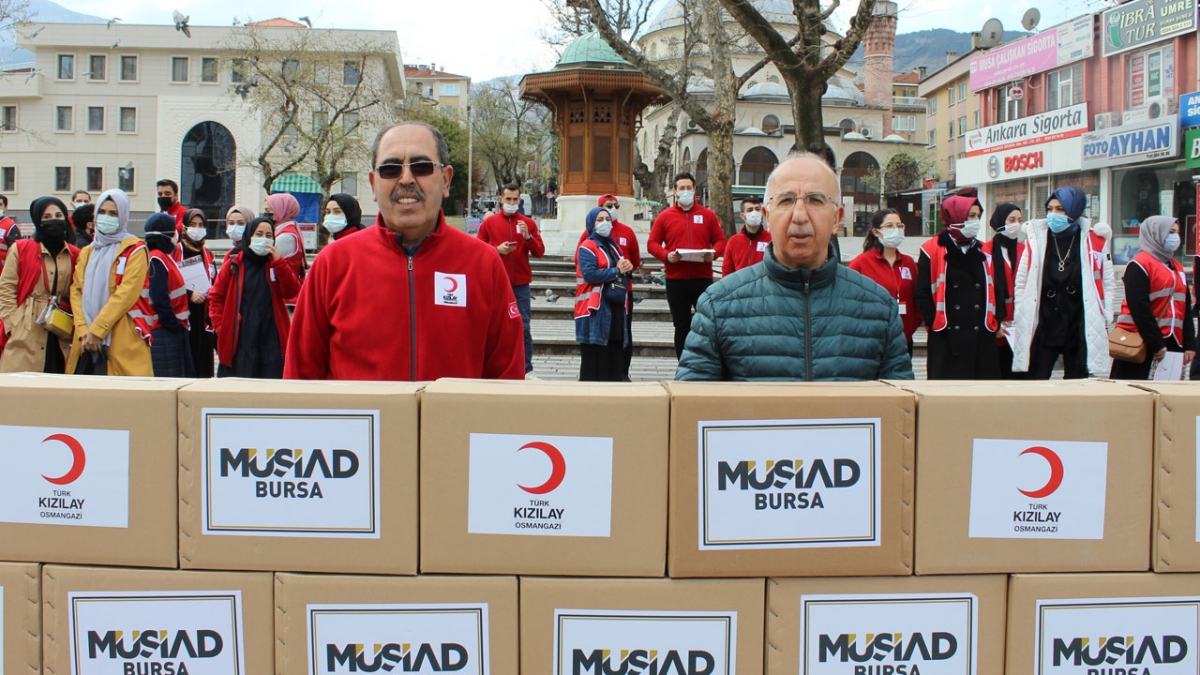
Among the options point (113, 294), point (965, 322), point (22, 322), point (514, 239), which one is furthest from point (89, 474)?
point (514, 239)

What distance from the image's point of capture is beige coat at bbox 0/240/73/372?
22.6 feet

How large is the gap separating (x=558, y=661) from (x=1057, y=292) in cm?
642

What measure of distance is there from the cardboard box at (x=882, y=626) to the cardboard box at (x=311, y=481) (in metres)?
0.92

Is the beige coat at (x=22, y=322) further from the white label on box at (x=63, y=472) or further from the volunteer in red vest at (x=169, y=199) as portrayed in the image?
the white label on box at (x=63, y=472)

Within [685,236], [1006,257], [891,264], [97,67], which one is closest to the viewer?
[1006,257]

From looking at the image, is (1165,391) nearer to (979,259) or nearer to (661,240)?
(979,259)

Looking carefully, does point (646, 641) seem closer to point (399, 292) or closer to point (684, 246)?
point (399, 292)

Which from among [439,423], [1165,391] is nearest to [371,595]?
[439,423]

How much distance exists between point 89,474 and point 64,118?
66024 mm

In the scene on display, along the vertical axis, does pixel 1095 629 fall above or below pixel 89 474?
below

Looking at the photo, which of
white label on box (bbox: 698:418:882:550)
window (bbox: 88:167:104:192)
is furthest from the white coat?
window (bbox: 88:167:104:192)

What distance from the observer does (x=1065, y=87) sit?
37.9 m

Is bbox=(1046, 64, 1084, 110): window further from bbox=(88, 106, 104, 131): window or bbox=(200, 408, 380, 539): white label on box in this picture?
bbox=(88, 106, 104, 131): window

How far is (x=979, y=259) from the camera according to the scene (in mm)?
7223
